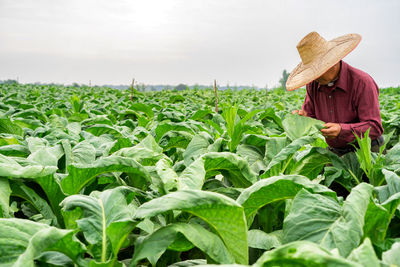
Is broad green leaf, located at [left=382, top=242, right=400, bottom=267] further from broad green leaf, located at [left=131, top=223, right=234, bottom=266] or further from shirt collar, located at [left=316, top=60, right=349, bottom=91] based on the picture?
shirt collar, located at [left=316, top=60, right=349, bottom=91]

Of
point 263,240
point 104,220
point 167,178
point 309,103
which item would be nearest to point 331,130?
point 309,103

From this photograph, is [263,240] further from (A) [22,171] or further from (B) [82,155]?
(B) [82,155]

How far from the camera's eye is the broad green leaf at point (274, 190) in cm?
120

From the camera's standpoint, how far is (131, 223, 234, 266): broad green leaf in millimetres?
1024

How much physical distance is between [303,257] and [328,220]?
418 millimetres

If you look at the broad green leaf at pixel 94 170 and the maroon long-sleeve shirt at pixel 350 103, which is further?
the maroon long-sleeve shirt at pixel 350 103

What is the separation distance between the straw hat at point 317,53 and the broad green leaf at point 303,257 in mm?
2080

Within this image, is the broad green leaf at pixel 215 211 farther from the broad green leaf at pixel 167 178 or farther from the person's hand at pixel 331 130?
the person's hand at pixel 331 130

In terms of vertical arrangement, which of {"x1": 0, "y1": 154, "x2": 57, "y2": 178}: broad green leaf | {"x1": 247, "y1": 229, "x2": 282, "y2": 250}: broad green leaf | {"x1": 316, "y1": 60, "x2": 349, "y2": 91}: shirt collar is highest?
{"x1": 316, "y1": 60, "x2": 349, "y2": 91}: shirt collar

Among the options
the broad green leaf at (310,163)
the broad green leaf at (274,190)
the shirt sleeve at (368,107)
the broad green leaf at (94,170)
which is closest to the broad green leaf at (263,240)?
the broad green leaf at (274,190)

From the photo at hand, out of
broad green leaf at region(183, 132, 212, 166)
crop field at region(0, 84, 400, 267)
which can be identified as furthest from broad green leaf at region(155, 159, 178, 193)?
broad green leaf at region(183, 132, 212, 166)

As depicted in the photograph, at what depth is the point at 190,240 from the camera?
1.02 metres

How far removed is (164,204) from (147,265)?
55 cm

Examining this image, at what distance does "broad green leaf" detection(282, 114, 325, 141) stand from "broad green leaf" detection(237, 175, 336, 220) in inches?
35.4
